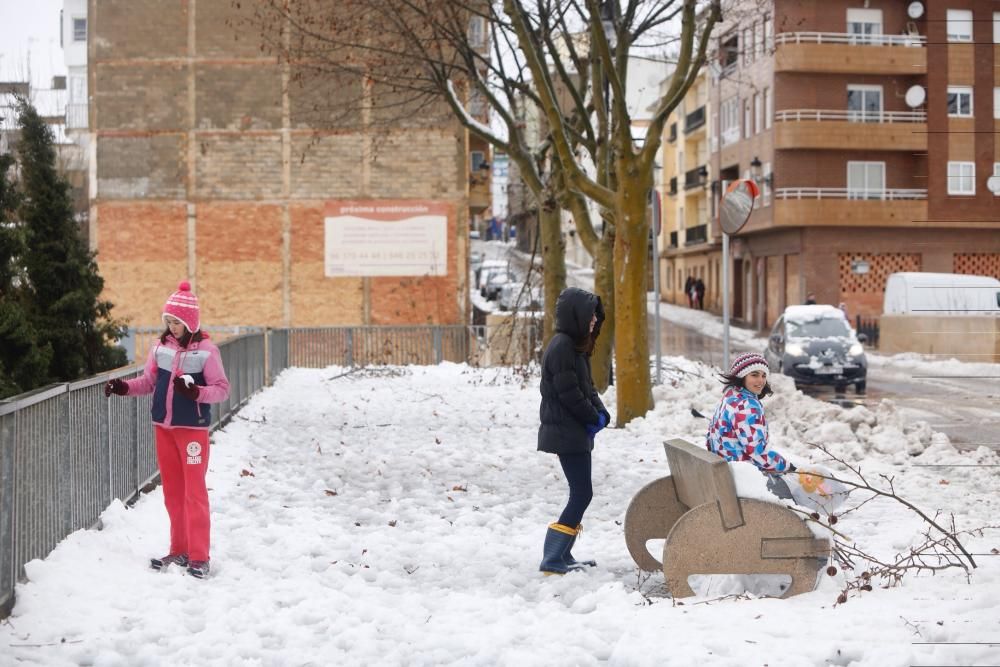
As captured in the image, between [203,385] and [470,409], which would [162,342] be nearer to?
[203,385]

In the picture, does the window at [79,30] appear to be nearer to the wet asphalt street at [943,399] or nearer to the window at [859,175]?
the window at [859,175]

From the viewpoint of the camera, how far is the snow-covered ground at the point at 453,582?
6172 millimetres

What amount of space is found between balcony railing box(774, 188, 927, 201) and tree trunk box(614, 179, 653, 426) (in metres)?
2.95

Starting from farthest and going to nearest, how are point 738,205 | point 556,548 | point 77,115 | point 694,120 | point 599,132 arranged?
point 694,120 → point 77,115 → point 599,132 → point 738,205 → point 556,548

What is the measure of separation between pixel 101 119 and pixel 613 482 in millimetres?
32131

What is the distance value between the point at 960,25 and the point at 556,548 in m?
4.30

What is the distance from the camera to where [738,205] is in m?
16.5

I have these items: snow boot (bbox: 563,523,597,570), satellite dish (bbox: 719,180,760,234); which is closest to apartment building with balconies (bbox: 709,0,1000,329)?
satellite dish (bbox: 719,180,760,234)

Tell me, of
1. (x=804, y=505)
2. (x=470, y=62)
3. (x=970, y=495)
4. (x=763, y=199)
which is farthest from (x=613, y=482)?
(x=763, y=199)

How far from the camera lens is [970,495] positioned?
1134cm

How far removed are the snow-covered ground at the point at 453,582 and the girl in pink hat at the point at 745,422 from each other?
0.92 metres

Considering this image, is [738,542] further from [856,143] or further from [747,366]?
[856,143]

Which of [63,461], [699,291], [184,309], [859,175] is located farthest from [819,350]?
[699,291]

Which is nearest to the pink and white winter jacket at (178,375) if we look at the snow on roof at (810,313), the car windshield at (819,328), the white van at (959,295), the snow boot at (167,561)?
the snow boot at (167,561)
